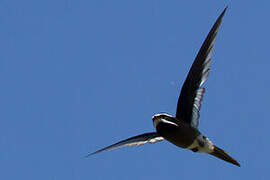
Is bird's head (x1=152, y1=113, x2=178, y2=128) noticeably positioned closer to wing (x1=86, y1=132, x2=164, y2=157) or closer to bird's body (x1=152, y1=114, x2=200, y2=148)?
bird's body (x1=152, y1=114, x2=200, y2=148)

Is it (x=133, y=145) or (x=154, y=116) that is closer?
(x=154, y=116)

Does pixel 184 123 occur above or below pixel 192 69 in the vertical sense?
below

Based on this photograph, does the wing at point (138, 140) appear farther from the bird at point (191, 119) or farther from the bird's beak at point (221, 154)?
the bird's beak at point (221, 154)

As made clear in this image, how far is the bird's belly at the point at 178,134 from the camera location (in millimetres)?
9836

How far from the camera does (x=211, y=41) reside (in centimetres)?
1015

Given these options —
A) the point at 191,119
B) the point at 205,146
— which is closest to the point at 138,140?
the point at 191,119

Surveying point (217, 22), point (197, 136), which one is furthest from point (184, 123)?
point (217, 22)

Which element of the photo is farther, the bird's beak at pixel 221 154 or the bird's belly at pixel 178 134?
the bird's beak at pixel 221 154

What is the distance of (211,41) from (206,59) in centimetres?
32

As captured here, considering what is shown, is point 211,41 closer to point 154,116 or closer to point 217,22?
point 217,22

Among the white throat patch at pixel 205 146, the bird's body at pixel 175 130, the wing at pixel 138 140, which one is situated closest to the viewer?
the bird's body at pixel 175 130

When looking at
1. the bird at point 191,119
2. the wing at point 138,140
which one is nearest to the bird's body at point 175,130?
the bird at point 191,119

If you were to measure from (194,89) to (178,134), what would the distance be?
90cm

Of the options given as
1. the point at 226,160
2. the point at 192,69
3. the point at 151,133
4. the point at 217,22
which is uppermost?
the point at 217,22
